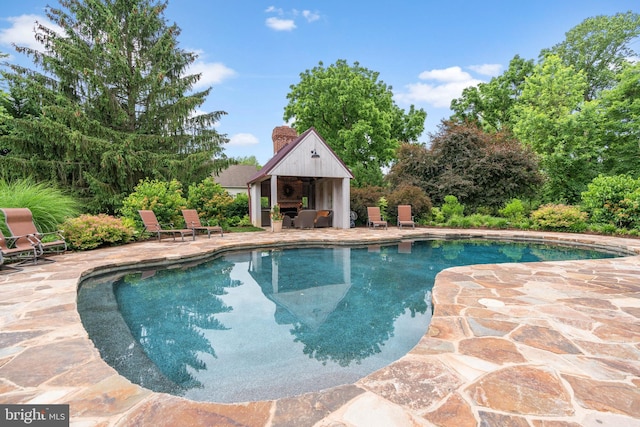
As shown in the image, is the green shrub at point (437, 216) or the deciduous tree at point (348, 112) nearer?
the green shrub at point (437, 216)

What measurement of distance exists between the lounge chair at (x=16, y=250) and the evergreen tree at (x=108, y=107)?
28.1ft

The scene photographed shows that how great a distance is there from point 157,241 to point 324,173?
7.58 m

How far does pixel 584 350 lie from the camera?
104 inches

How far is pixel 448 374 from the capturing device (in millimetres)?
2264

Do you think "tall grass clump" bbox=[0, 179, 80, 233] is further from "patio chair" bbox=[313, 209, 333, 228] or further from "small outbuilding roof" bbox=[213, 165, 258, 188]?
"small outbuilding roof" bbox=[213, 165, 258, 188]

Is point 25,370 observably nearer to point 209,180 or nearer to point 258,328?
point 258,328

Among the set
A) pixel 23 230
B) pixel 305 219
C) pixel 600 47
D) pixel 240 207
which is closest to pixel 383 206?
pixel 305 219

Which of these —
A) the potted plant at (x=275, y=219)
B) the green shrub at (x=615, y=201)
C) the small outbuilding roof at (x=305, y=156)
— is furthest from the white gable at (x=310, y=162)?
the green shrub at (x=615, y=201)

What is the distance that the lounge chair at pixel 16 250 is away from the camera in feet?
19.0

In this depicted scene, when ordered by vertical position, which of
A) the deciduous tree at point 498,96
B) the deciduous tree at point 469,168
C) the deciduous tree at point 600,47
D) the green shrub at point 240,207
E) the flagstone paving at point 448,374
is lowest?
the flagstone paving at point 448,374

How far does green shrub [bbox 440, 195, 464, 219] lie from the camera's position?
15.6 meters

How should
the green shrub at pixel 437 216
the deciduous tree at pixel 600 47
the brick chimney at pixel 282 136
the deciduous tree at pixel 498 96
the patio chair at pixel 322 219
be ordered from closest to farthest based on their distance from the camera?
the patio chair at pixel 322 219, the green shrub at pixel 437 216, the brick chimney at pixel 282 136, the deciduous tree at pixel 600 47, the deciduous tree at pixel 498 96

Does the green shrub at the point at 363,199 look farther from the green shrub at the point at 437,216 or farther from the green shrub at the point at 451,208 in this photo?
the green shrub at the point at 451,208

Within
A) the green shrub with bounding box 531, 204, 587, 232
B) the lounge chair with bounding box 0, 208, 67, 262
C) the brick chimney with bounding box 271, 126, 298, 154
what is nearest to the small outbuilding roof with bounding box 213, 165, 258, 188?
the brick chimney with bounding box 271, 126, 298, 154
